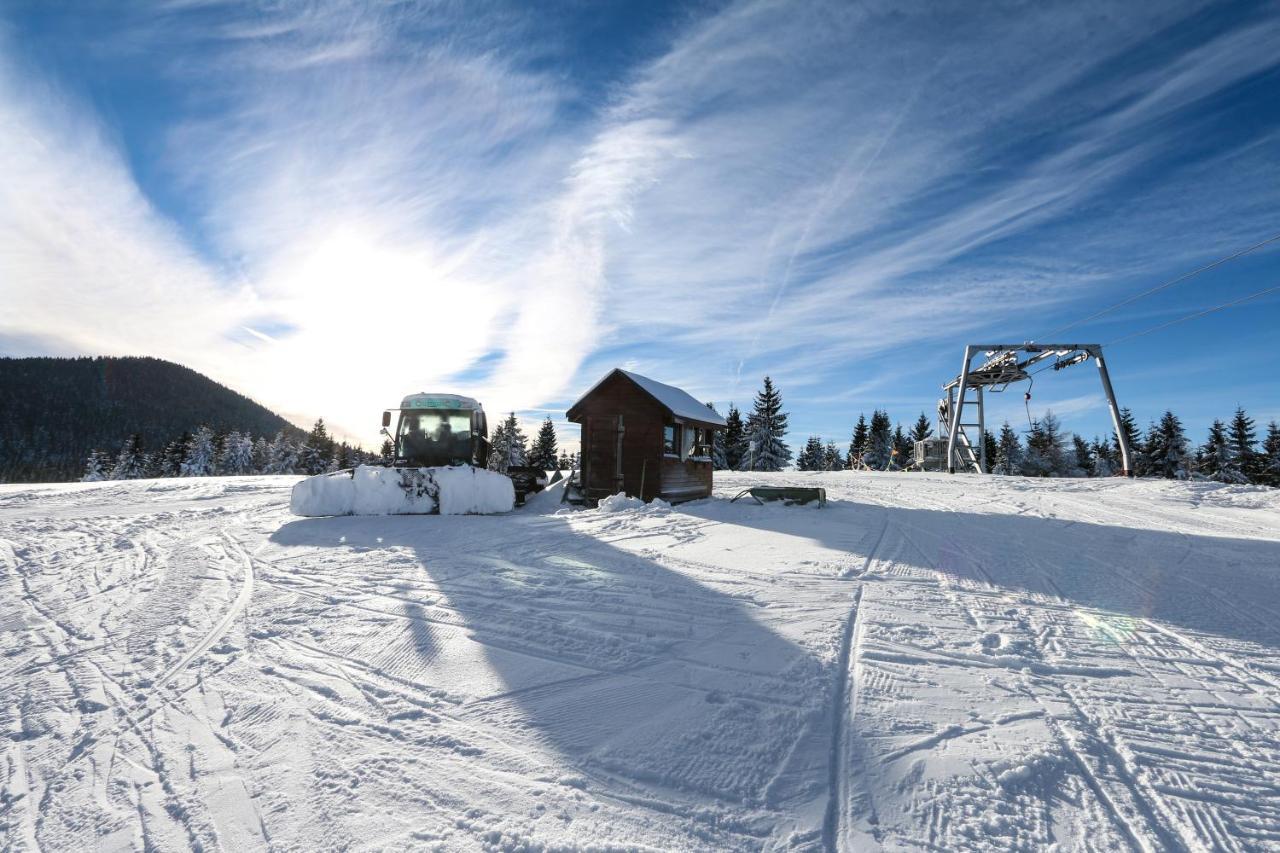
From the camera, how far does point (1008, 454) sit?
52.5 m

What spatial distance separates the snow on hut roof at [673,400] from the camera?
1466cm

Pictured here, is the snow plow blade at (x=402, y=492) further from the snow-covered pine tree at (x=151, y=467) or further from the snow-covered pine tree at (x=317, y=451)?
the snow-covered pine tree at (x=151, y=467)

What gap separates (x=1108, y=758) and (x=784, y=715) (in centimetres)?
149

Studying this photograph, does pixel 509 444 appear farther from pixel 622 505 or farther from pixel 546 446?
pixel 622 505

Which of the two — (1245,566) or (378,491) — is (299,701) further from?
(1245,566)

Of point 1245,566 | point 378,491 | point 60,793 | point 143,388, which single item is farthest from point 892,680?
point 143,388

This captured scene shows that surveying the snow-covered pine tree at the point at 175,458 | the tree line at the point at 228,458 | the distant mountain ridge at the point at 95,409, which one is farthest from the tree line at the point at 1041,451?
the distant mountain ridge at the point at 95,409

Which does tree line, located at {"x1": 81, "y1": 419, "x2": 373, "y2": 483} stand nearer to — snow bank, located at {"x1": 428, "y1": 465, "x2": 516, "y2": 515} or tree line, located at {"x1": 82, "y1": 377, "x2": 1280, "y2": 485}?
tree line, located at {"x1": 82, "y1": 377, "x2": 1280, "y2": 485}

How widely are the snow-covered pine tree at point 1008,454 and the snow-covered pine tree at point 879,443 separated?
9.73 metres

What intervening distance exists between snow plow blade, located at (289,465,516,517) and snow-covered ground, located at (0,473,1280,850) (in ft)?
13.2

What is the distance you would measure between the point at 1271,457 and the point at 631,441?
48.7 metres

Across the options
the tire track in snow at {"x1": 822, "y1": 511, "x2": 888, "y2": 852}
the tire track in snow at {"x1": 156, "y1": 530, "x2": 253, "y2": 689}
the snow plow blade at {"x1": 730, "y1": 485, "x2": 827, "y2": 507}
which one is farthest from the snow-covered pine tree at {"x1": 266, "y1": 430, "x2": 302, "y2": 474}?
the tire track in snow at {"x1": 822, "y1": 511, "x2": 888, "y2": 852}

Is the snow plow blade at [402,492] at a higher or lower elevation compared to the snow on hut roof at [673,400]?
lower

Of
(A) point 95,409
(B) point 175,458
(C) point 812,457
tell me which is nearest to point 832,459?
(C) point 812,457
